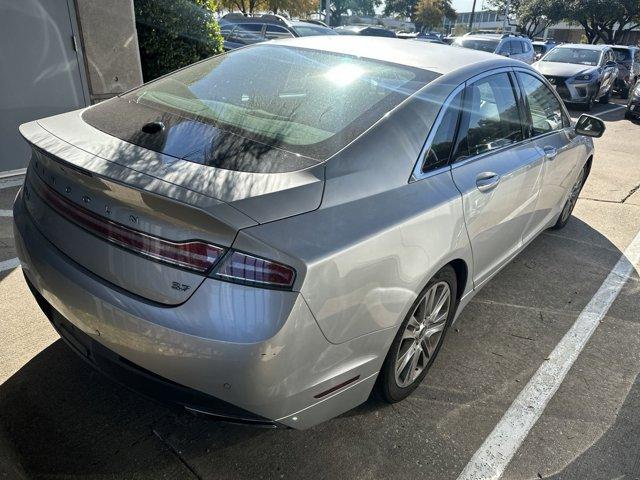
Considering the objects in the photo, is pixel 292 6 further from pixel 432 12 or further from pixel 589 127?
pixel 432 12

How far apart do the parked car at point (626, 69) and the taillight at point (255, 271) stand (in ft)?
58.1

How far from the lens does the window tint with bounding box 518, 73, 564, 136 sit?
136 inches

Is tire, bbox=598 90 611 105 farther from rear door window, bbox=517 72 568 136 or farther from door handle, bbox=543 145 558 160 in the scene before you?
door handle, bbox=543 145 558 160

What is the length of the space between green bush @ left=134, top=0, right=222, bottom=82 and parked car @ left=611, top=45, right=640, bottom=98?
1435 cm

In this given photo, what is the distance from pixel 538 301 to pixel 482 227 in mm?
1298

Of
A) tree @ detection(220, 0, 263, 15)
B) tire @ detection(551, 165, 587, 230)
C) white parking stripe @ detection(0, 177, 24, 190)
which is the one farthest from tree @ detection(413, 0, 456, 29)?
white parking stripe @ detection(0, 177, 24, 190)

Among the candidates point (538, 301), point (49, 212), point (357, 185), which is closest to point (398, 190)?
point (357, 185)

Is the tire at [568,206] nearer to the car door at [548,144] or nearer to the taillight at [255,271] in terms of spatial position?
the car door at [548,144]

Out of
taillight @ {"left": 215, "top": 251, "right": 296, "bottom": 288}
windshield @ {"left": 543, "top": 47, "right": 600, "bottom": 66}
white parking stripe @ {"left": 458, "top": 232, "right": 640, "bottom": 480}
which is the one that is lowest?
white parking stripe @ {"left": 458, "top": 232, "right": 640, "bottom": 480}

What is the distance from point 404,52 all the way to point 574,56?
43.9 feet

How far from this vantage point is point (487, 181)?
2641 millimetres

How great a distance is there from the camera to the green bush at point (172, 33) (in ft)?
20.8

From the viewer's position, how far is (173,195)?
5.42ft

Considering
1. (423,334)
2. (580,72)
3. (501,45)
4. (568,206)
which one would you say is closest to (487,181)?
(423,334)
